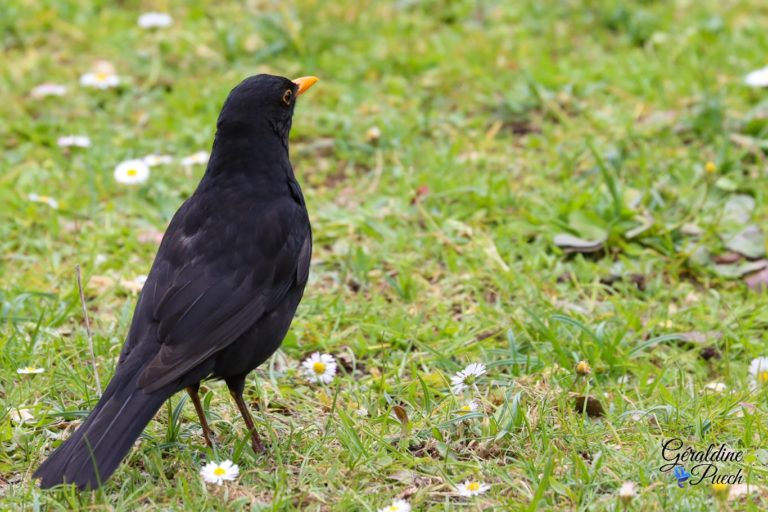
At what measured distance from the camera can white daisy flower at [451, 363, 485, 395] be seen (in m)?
4.27

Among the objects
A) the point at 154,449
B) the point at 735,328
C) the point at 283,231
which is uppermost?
the point at 283,231

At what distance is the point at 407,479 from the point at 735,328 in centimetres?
212

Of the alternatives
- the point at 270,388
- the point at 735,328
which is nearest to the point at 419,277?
the point at 270,388

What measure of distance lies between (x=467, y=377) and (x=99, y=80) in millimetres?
4392

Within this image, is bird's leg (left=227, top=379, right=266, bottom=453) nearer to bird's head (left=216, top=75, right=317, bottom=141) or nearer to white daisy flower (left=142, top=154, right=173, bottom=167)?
bird's head (left=216, top=75, right=317, bottom=141)

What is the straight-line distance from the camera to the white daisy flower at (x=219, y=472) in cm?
370

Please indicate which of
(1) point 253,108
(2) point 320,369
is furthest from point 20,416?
(1) point 253,108

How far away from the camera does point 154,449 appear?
3.98 metres

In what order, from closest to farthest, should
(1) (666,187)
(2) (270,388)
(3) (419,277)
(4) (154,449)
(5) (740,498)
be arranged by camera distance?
(5) (740,498) < (4) (154,449) < (2) (270,388) < (3) (419,277) < (1) (666,187)

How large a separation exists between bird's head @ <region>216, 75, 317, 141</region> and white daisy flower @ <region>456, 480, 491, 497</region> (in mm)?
1723

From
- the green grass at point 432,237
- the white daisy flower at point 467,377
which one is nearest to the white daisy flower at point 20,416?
the green grass at point 432,237

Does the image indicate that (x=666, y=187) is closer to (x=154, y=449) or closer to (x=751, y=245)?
(x=751, y=245)

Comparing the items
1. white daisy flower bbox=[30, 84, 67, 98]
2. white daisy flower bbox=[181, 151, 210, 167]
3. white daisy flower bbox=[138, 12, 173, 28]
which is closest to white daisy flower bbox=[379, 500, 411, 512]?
white daisy flower bbox=[181, 151, 210, 167]

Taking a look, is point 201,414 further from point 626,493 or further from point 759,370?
point 759,370
